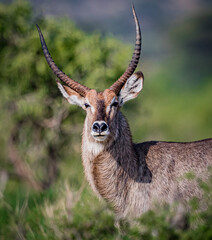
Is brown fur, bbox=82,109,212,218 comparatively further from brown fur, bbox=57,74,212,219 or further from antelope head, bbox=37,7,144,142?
antelope head, bbox=37,7,144,142

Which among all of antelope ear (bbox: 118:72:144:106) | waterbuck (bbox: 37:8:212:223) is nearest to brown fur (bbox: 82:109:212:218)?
waterbuck (bbox: 37:8:212:223)

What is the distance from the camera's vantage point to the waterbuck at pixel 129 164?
6.80 m

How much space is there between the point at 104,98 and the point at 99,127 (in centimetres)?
69

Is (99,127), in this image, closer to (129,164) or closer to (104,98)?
(104,98)

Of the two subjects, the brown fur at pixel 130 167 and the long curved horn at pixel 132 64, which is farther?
the long curved horn at pixel 132 64

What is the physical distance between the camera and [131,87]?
24.6 ft

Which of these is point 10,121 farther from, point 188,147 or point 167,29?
point 167,29

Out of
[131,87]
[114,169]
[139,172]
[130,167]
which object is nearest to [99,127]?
[114,169]

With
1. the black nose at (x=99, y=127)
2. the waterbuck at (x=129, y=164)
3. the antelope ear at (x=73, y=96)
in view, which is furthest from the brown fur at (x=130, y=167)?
the antelope ear at (x=73, y=96)

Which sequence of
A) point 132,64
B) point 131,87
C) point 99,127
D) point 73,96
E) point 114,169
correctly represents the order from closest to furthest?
point 99,127
point 114,169
point 132,64
point 131,87
point 73,96

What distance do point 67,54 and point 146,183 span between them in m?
8.54

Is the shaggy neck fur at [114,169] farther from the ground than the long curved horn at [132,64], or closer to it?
closer to it

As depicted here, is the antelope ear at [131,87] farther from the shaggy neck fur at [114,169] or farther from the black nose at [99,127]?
the black nose at [99,127]

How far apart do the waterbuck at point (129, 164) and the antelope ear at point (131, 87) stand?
0.24ft
